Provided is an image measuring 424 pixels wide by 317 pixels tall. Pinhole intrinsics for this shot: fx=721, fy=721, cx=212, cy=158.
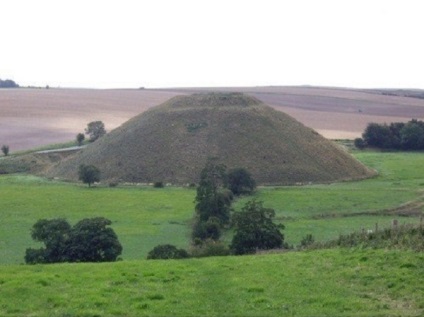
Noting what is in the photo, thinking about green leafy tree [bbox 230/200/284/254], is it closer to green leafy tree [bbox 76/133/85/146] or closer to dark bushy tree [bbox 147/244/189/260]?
dark bushy tree [bbox 147/244/189/260]

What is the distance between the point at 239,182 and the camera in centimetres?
7156

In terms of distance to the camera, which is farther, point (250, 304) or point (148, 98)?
point (148, 98)

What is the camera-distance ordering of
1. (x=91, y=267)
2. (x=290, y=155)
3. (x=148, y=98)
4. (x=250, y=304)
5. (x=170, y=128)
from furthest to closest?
1. (x=148, y=98)
2. (x=170, y=128)
3. (x=290, y=155)
4. (x=91, y=267)
5. (x=250, y=304)

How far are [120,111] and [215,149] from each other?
197ft

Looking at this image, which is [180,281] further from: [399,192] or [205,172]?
[399,192]

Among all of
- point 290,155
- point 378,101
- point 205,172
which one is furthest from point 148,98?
point 205,172

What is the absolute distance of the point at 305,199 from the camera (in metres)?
67.1

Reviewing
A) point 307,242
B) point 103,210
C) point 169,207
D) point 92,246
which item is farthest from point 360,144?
point 92,246

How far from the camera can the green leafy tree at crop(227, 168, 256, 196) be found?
234 feet

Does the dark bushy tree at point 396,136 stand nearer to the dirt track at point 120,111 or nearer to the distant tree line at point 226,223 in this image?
the dirt track at point 120,111

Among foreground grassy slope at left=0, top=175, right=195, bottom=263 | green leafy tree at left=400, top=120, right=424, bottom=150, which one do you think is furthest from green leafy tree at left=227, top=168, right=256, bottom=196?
green leafy tree at left=400, top=120, right=424, bottom=150

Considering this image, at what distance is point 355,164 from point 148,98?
9014cm

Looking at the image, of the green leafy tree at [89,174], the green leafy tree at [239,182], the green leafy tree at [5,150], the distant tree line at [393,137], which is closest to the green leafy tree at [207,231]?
the green leafy tree at [239,182]

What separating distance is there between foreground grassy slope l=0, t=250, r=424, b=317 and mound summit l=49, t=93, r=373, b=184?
192ft
